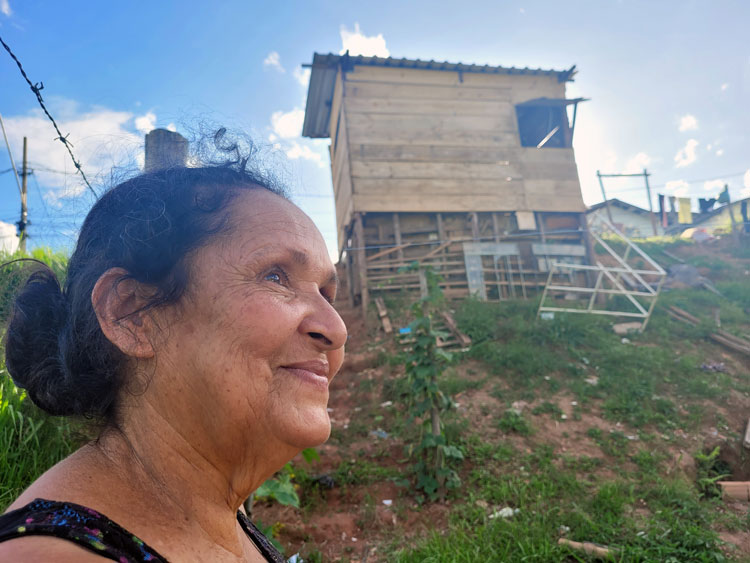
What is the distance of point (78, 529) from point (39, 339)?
0.60m

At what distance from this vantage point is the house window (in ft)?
42.7

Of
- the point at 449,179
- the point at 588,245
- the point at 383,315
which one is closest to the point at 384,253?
the point at 383,315

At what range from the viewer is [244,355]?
0.97m

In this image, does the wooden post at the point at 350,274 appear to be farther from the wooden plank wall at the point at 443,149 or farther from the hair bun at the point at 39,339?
the hair bun at the point at 39,339

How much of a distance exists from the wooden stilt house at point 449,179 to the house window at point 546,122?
7 centimetres

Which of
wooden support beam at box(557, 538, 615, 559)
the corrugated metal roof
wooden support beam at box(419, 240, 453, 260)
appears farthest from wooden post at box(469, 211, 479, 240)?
wooden support beam at box(557, 538, 615, 559)

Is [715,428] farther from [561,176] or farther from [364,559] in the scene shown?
[561,176]

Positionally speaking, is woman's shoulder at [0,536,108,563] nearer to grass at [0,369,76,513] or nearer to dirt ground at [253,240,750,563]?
grass at [0,369,76,513]

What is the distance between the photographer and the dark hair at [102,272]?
1.02m

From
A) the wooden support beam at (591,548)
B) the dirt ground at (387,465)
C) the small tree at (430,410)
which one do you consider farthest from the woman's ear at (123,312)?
the small tree at (430,410)

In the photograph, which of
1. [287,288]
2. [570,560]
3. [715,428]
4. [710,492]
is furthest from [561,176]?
[287,288]

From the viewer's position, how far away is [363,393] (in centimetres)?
784

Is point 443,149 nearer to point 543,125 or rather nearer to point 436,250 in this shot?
point 436,250

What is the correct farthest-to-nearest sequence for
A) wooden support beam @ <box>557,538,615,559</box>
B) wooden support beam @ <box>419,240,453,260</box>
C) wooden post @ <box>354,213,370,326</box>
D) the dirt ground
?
wooden support beam @ <box>419,240,453,260</box>
wooden post @ <box>354,213,370,326</box>
the dirt ground
wooden support beam @ <box>557,538,615,559</box>
